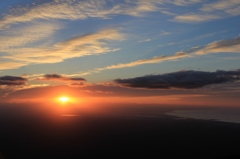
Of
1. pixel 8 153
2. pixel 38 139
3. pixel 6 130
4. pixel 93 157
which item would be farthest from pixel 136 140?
pixel 6 130

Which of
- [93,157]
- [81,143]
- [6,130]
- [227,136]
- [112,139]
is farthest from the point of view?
[6,130]

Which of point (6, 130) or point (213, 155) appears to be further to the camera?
point (6, 130)

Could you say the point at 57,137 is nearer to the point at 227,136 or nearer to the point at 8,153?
the point at 8,153

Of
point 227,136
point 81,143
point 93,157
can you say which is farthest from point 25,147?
point 227,136

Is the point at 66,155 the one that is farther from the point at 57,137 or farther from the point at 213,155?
the point at 213,155

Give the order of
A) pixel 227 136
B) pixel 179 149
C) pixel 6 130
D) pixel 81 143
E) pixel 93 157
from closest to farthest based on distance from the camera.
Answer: pixel 93 157
pixel 179 149
pixel 81 143
pixel 227 136
pixel 6 130

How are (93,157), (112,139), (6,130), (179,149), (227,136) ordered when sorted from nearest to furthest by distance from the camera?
(93,157)
(179,149)
(112,139)
(227,136)
(6,130)

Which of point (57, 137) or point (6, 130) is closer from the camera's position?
point (57, 137)
